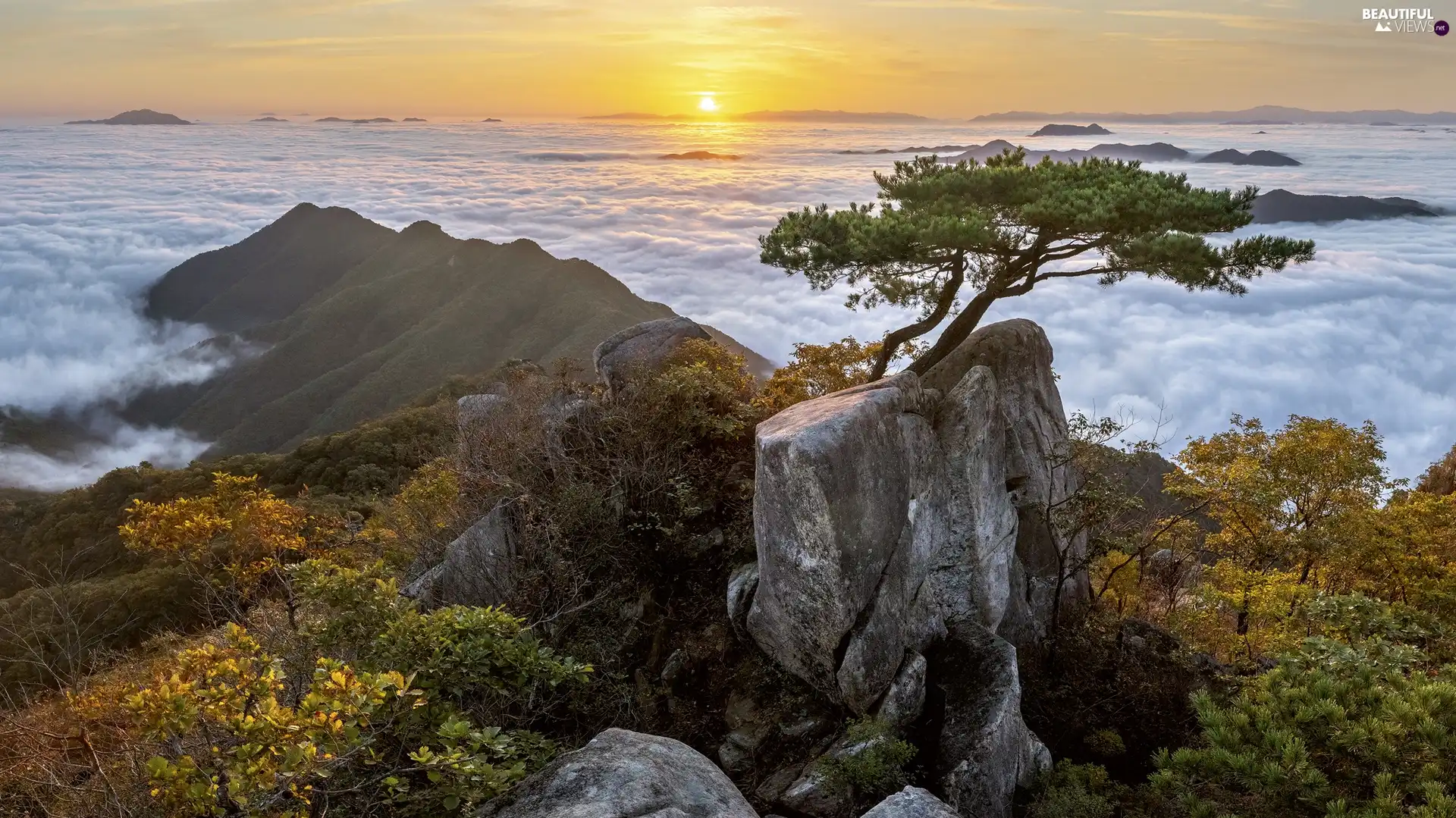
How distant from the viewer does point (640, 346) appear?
19.5 m

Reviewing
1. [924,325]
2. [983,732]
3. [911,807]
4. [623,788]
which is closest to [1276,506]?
[924,325]

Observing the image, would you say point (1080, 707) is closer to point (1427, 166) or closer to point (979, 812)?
point (979, 812)

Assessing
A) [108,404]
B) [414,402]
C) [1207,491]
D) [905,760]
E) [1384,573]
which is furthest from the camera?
[108,404]

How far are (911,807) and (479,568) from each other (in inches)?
352

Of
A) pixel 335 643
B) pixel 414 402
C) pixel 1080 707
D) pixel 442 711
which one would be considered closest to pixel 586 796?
pixel 442 711

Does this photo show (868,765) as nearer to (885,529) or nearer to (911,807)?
(911,807)

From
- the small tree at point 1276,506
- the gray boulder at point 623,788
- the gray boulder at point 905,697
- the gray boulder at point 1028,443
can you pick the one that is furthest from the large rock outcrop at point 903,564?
the small tree at point 1276,506

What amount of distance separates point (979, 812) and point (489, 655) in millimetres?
7485

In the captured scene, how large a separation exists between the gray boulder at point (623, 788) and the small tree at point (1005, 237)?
32.7 ft

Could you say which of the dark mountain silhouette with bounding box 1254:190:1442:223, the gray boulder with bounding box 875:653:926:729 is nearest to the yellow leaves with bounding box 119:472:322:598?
the gray boulder with bounding box 875:653:926:729

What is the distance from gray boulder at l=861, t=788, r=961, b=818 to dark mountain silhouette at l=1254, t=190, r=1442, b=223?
144 meters

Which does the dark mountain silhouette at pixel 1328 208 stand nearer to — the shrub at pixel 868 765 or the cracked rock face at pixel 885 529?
the cracked rock face at pixel 885 529

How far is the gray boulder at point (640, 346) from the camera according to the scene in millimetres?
18672

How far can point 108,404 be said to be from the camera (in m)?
177
